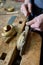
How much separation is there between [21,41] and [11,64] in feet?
0.36

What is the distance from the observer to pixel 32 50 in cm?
68

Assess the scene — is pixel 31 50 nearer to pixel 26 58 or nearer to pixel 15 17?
pixel 26 58

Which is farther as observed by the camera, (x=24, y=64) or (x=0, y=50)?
(x=0, y=50)

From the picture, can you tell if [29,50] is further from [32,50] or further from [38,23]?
[38,23]

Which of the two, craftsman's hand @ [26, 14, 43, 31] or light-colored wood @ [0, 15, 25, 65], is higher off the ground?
craftsman's hand @ [26, 14, 43, 31]

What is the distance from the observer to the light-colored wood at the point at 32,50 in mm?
618

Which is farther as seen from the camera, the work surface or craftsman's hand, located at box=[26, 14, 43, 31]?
craftsman's hand, located at box=[26, 14, 43, 31]

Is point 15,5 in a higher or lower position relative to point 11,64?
higher

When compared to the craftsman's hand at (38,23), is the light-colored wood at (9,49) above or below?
below

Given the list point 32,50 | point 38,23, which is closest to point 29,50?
point 32,50

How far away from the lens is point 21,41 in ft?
2.27

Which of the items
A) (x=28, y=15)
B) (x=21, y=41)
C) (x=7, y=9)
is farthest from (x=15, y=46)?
(x=7, y=9)

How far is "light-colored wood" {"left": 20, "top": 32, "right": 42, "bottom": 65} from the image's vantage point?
2.03ft

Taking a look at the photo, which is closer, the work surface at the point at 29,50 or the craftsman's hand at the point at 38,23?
the work surface at the point at 29,50
